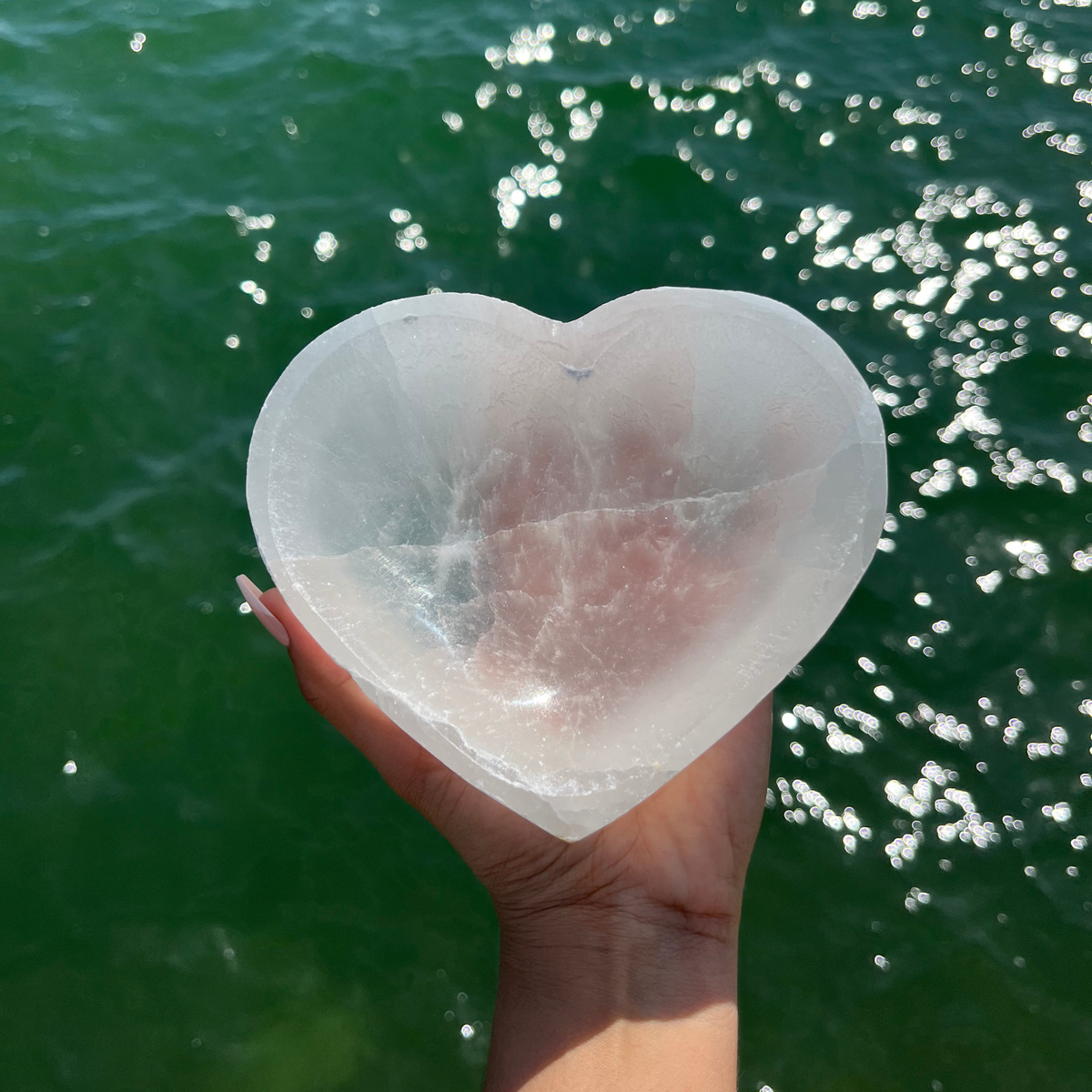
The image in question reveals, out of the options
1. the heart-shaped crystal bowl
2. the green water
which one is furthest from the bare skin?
the green water

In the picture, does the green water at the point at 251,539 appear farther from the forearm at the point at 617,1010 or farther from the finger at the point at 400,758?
the finger at the point at 400,758

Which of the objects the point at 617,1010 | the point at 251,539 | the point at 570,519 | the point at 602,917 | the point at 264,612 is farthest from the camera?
the point at 251,539

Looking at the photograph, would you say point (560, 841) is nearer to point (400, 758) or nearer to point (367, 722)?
point (400, 758)

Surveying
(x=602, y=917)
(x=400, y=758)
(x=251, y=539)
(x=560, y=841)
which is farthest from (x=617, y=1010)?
(x=251, y=539)

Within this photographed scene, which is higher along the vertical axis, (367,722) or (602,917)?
(367,722)

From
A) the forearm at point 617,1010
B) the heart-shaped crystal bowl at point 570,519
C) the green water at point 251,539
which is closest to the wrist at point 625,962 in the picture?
the forearm at point 617,1010

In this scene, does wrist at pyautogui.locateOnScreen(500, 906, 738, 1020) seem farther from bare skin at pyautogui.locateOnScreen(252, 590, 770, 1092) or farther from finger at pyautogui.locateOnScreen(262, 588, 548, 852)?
finger at pyautogui.locateOnScreen(262, 588, 548, 852)

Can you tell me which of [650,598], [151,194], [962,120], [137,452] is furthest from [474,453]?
[962,120]

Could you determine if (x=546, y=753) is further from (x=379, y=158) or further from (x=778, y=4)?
(x=778, y=4)
